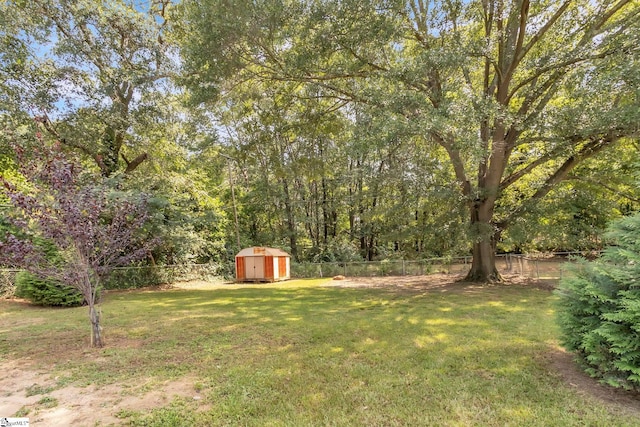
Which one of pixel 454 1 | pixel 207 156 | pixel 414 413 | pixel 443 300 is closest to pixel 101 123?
pixel 207 156

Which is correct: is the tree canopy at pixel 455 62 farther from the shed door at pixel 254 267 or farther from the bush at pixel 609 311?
the shed door at pixel 254 267

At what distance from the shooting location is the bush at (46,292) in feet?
29.5

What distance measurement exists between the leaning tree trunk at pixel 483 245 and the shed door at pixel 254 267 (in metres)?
9.43

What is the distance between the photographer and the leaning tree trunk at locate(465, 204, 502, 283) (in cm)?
1069

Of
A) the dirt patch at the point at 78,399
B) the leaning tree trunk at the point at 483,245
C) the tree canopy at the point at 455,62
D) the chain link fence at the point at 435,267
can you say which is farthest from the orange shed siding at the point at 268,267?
the dirt patch at the point at 78,399

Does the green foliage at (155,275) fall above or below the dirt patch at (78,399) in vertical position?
above

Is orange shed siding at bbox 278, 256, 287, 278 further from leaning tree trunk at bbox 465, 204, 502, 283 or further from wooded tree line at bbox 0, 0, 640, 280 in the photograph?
leaning tree trunk at bbox 465, 204, 502, 283

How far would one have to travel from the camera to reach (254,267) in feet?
54.2

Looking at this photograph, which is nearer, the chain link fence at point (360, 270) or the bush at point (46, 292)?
the bush at point (46, 292)

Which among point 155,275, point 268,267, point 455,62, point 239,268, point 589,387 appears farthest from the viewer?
point 239,268

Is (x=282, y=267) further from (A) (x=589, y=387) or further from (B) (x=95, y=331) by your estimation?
(A) (x=589, y=387)

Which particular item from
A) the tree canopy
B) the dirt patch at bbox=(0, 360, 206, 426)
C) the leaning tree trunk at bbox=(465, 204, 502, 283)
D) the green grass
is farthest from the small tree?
the leaning tree trunk at bbox=(465, 204, 502, 283)

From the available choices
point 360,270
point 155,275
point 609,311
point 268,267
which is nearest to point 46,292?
point 155,275

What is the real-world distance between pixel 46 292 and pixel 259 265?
871 cm
